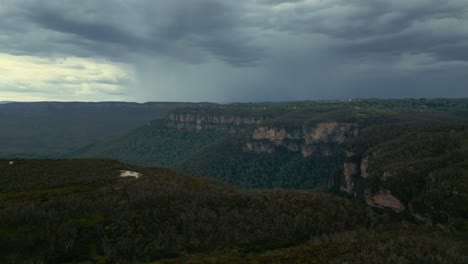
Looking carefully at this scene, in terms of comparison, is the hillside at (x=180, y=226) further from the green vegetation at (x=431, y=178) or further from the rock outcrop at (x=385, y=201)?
the rock outcrop at (x=385, y=201)

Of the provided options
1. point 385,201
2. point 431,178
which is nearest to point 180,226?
point 385,201

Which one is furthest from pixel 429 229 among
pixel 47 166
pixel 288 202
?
pixel 47 166

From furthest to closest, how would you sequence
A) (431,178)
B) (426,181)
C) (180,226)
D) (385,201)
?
(385,201)
(426,181)
(431,178)
(180,226)

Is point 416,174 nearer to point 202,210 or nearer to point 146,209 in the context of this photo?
point 202,210

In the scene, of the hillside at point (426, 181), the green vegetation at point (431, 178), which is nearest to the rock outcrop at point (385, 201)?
the hillside at point (426, 181)

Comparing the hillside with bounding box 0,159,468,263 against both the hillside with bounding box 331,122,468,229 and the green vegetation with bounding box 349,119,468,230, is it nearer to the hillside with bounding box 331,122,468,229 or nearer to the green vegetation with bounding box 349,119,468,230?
the green vegetation with bounding box 349,119,468,230

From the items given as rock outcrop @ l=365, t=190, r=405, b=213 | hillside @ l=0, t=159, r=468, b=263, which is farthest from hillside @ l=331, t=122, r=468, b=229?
hillside @ l=0, t=159, r=468, b=263

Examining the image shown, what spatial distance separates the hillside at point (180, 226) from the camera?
91.9 meters

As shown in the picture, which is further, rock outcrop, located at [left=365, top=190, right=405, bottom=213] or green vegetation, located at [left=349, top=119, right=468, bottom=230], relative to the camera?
rock outcrop, located at [left=365, top=190, right=405, bottom=213]

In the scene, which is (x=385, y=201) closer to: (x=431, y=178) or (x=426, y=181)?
(x=426, y=181)

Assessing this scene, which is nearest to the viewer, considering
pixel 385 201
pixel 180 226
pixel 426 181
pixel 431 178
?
pixel 180 226

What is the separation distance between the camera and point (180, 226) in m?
113

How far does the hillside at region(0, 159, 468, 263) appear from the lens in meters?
91.9

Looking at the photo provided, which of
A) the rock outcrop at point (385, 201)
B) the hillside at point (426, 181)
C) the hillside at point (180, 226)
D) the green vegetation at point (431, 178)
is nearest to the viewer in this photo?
the hillside at point (180, 226)
